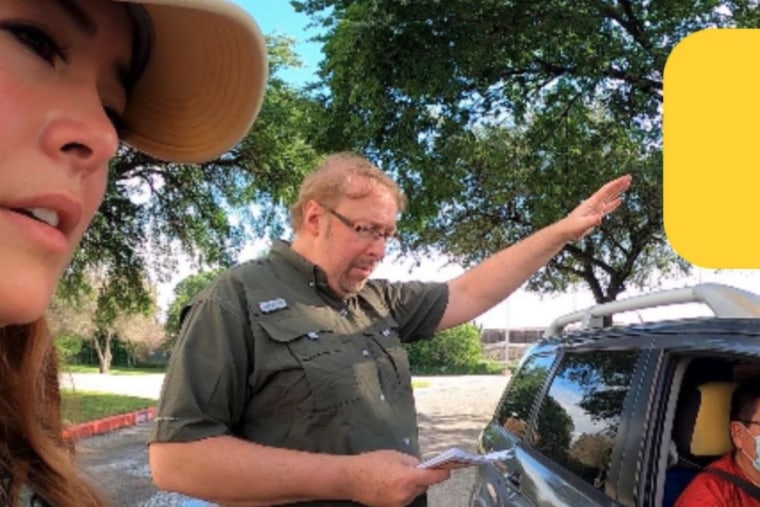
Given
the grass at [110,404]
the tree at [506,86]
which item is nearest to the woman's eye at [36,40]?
the tree at [506,86]

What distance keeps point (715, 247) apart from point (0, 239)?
3233mm

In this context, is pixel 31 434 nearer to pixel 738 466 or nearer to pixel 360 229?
pixel 360 229

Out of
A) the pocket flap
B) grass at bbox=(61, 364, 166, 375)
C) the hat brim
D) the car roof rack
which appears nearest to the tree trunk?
grass at bbox=(61, 364, 166, 375)

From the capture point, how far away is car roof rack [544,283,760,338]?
9.26ft

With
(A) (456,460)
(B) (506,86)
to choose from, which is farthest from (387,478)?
(B) (506,86)

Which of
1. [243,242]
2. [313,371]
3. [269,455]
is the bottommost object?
[269,455]

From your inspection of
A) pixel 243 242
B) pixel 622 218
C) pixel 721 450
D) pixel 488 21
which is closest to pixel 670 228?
pixel 721 450

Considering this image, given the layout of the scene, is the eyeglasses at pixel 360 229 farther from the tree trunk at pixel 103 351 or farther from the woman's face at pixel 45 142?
the tree trunk at pixel 103 351

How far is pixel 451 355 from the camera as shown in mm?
41844

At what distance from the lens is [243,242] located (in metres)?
15.7

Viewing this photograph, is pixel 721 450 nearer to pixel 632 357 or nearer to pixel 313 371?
pixel 632 357

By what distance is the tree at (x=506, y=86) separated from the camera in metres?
7.95

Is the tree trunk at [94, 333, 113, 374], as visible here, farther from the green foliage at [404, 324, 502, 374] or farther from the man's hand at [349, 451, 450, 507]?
the man's hand at [349, 451, 450, 507]

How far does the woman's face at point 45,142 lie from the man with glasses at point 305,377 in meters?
1.12
